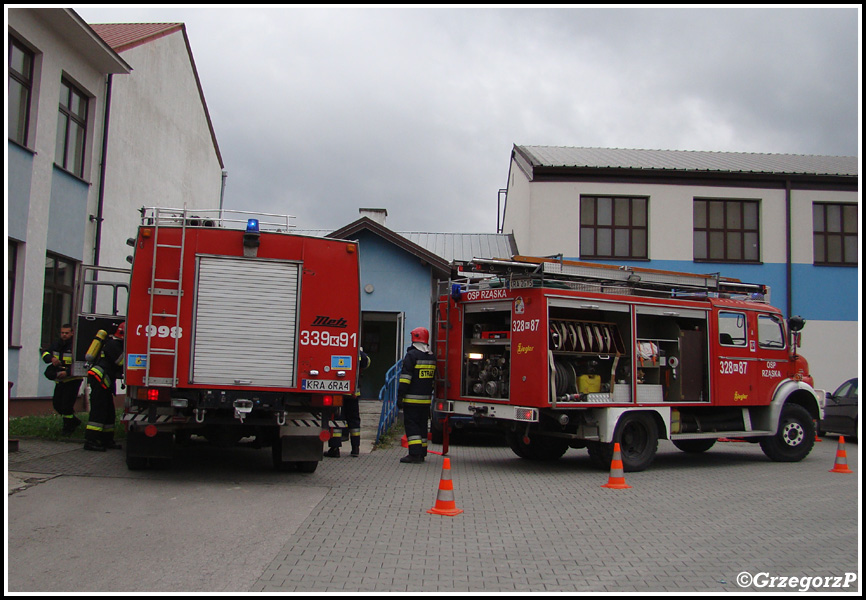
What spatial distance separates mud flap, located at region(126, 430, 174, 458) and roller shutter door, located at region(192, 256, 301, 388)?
1045mm

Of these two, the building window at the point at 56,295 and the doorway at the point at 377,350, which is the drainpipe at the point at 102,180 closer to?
the building window at the point at 56,295

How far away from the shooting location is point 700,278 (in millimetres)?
12547

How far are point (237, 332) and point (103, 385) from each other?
8.55ft

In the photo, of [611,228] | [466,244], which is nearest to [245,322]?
[611,228]

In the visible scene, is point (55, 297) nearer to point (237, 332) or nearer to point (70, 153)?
point (70, 153)

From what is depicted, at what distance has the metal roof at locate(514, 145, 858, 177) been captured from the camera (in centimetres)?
2305

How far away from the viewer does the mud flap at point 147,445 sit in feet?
29.8

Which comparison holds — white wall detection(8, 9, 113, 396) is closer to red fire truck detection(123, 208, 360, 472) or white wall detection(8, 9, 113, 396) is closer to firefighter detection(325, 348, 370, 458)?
red fire truck detection(123, 208, 360, 472)

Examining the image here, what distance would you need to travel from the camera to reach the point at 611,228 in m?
22.8

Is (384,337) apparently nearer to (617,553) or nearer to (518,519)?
(518,519)

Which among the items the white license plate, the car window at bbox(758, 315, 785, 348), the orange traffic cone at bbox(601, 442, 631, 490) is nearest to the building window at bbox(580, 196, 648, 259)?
the car window at bbox(758, 315, 785, 348)

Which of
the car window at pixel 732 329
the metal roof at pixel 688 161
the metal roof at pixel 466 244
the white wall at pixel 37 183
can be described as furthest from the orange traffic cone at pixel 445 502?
the metal roof at pixel 466 244

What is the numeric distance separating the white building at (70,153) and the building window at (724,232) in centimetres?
1629

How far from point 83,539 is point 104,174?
12639mm
